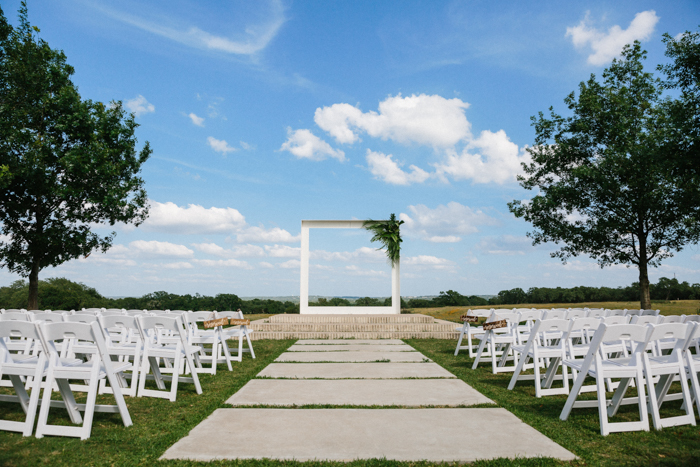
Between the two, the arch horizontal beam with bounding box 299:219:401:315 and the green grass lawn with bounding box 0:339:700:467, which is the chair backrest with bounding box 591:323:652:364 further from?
the arch horizontal beam with bounding box 299:219:401:315

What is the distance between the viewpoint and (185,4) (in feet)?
39.3

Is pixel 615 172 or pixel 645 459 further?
pixel 615 172

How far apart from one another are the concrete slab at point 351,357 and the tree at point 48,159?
10.7 m

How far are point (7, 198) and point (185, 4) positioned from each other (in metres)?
9.28

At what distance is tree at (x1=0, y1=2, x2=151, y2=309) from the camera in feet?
48.2

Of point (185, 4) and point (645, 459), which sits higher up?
point (185, 4)

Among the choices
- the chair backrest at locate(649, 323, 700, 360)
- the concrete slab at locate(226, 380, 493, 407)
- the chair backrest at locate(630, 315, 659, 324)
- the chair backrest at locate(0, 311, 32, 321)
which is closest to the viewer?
the chair backrest at locate(649, 323, 700, 360)

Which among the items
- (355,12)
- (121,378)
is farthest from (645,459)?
(355,12)

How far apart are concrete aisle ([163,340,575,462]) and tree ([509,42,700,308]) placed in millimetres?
11327

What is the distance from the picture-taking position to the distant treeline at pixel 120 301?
65.7 feet

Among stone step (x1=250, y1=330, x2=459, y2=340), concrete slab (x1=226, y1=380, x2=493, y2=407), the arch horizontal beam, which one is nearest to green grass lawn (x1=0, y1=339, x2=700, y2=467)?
concrete slab (x1=226, y1=380, x2=493, y2=407)

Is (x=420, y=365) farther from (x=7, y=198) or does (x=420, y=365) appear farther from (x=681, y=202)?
(x=7, y=198)

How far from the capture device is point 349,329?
1328cm

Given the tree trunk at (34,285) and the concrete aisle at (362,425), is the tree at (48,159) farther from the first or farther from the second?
the concrete aisle at (362,425)
